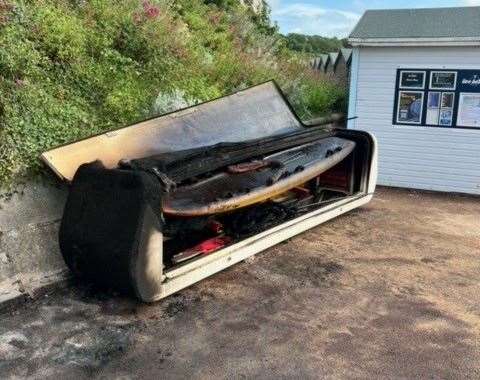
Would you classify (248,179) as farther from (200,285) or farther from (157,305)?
(157,305)

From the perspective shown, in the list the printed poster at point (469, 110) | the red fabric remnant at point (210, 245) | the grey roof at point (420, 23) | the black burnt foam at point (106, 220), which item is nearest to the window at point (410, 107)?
the printed poster at point (469, 110)

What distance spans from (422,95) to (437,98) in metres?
0.29

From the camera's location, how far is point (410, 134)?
1037cm

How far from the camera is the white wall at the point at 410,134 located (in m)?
9.92

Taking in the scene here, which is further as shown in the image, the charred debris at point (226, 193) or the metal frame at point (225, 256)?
the charred debris at point (226, 193)

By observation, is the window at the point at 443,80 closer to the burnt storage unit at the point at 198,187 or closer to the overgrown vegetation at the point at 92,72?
the overgrown vegetation at the point at 92,72

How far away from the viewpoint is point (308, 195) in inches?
298

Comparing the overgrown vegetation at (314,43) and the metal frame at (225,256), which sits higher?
the overgrown vegetation at (314,43)

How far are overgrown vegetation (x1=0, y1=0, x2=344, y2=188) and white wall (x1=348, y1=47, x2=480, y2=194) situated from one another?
5.78 feet

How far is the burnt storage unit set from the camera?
4.28 meters

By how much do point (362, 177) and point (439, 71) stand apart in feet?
11.7

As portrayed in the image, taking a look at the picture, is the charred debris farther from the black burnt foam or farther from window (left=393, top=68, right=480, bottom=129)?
window (left=393, top=68, right=480, bottom=129)

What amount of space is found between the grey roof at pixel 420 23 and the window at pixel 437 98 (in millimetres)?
705

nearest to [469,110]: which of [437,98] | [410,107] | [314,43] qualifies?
[437,98]
